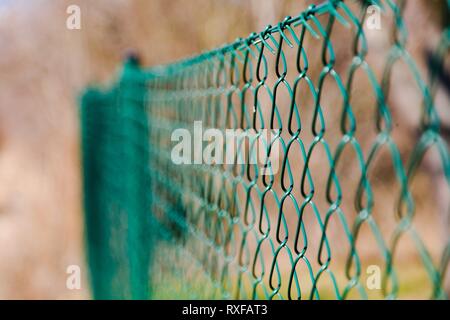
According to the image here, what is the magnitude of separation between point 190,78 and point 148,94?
0.93m

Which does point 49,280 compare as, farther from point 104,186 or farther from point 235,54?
point 235,54

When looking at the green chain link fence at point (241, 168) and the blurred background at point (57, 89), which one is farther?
the blurred background at point (57, 89)

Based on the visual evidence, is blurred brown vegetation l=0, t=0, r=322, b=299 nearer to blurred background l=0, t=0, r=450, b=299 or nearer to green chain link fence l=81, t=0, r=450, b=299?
blurred background l=0, t=0, r=450, b=299

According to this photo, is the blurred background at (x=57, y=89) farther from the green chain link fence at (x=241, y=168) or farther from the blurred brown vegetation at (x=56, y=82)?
the green chain link fence at (x=241, y=168)

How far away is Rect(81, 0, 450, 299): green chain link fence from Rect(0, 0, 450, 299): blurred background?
0.87 metres

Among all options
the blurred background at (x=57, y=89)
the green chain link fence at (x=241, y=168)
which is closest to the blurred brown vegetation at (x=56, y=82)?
the blurred background at (x=57, y=89)

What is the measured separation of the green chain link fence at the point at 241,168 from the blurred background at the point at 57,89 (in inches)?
34.2

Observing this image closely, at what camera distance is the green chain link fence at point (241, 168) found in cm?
92

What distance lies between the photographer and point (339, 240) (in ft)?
26.0

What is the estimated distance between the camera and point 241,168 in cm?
175

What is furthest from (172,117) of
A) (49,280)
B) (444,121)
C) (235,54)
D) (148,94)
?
(49,280)

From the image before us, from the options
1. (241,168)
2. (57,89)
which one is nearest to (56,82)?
(57,89)

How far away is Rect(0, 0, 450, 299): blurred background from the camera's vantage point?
24.8 feet

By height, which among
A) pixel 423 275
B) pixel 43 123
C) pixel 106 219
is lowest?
pixel 423 275
